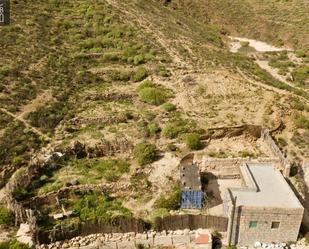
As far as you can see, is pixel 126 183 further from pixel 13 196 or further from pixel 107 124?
pixel 107 124

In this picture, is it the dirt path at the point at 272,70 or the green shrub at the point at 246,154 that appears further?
the dirt path at the point at 272,70

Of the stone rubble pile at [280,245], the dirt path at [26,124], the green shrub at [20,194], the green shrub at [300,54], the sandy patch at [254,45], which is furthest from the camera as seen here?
the sandy patch at [254,45]

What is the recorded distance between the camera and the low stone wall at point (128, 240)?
19625 millimetres

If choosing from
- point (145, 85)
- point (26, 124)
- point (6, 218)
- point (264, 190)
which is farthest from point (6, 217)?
point (145, 85)

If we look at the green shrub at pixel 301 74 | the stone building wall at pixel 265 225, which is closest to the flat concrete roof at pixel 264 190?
the stone building wall at pixel 265 225

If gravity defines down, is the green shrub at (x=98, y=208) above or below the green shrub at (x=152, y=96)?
below

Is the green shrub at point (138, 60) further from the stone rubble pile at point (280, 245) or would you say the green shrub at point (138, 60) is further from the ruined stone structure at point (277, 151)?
the stone rubble pile at point (280, 245)

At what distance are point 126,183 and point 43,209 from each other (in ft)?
16.3

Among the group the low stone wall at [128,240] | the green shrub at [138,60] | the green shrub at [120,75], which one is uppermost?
the green shrub at [138,60]

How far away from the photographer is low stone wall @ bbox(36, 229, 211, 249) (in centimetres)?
1962

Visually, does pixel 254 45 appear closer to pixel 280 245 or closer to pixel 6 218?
pixel 280 245

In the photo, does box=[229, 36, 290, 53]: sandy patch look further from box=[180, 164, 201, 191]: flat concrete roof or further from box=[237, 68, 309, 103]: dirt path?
box=[180, 164, 201, 191]: flat concrete roof

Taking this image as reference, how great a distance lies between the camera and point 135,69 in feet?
134

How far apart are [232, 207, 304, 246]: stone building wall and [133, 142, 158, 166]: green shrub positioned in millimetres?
8053
